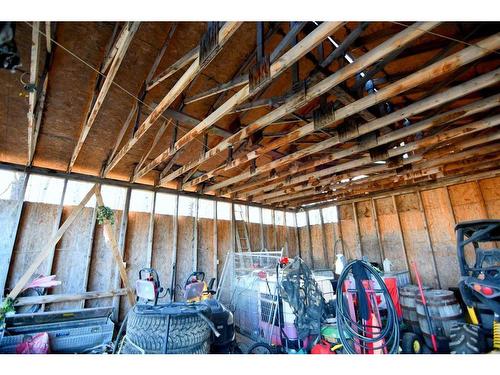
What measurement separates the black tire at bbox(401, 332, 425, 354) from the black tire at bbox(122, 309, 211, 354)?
2.79m

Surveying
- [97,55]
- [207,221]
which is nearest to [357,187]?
[207,221]

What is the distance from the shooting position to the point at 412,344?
323 centimetres

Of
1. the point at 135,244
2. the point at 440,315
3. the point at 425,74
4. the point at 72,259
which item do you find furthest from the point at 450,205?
the point at 72,259

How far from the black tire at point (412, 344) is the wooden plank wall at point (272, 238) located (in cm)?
381

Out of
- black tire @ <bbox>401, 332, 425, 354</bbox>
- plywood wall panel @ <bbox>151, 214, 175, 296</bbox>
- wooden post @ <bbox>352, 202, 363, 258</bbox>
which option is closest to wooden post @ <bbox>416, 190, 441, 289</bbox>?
wooden post @ <bbox>352, 202, 363, 258</bbox>

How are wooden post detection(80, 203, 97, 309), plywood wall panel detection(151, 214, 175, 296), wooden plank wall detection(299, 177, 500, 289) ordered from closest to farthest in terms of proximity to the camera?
wooden post detection(80, 203, 97, 309)
plywood wall panel detection(151, 214, 175, 296)
wooden plank wall detection(299, 177, 500, 289)

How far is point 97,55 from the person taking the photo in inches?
115

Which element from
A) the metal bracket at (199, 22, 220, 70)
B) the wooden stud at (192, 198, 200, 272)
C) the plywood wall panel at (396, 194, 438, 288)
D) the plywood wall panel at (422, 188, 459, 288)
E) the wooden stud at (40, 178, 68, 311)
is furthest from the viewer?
the plywood wall panel at (396, 194, 438, 288)

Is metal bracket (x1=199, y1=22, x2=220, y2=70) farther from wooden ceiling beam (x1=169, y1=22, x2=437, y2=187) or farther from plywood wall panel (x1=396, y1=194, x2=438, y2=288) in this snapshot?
plywood wall panel (x1=396, y1=194, x2=438, y2=288)

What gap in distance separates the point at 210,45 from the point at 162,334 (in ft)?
9.03

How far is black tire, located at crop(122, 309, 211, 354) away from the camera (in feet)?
7.69
